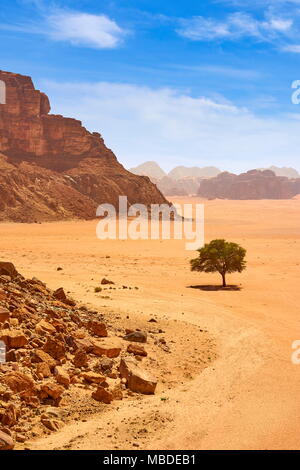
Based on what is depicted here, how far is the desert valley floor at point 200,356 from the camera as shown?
→ 997 centimetres

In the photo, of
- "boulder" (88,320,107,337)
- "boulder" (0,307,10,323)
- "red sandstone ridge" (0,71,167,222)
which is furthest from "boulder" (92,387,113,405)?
"red sandstone ridge" (0,71,167,222)

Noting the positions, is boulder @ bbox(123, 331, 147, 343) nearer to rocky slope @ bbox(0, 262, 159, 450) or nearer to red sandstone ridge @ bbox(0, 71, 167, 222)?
rocky slope @ bbox(0, 262, 159, 450)

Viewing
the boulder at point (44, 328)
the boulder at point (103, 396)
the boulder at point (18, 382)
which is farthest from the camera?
the boulder at point (44, 328)

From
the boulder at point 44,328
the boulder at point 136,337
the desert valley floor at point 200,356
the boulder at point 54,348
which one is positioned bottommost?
the desert valley floor at point 200,356

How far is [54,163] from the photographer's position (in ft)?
314

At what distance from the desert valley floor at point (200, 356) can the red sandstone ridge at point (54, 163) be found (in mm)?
43620

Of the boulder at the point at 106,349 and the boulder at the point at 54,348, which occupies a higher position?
the boulder at the point at 54,348

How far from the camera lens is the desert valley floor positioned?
9969 mm

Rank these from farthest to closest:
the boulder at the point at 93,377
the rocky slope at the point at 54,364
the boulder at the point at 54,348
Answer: the boulder at the point at 54,348 < the boulder at the point at 93,377 < the rocky slope at the point at 54,364

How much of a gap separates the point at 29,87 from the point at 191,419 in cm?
10033

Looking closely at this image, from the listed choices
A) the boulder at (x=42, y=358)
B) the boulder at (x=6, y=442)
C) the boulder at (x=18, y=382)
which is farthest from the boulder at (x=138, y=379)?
the boulder at (x=6, y=442)

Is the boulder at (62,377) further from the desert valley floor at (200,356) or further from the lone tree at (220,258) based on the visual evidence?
the lone tree at (220,258)

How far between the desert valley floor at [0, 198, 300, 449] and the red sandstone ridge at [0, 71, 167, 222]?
4362 cm

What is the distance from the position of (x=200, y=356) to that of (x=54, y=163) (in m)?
85.6
